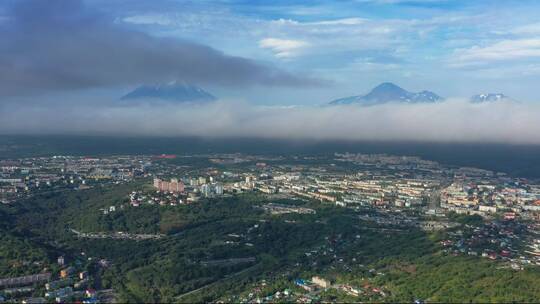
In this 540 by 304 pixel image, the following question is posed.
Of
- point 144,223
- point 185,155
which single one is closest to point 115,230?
point 144,223

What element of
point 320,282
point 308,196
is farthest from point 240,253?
point 308,196

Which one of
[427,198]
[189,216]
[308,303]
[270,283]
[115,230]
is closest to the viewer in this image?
[308,303]

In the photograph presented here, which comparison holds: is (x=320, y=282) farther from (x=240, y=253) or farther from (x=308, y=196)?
(x=308, y=196)

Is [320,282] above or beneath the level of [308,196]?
beneath

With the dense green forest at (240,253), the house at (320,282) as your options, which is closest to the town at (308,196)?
the house at (320,282)

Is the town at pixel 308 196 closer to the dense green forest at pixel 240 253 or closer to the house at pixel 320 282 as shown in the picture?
the house at pixel 320 282

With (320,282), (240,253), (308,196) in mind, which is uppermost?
(308,196)

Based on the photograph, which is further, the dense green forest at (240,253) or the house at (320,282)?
the house at (320,282)

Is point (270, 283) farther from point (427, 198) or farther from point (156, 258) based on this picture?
point (427, 198)

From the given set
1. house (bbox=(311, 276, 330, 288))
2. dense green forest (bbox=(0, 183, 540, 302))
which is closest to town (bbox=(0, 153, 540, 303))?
house (bbox=(311, 276, 330, 288))

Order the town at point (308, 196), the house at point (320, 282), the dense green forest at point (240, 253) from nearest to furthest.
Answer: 1. the dense green forest at point (240, 253)
2. the house at point (320, 282)
3. the town at point (308, 196)

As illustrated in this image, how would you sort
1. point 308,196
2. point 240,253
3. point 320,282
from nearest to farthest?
point 320,282, point 240,253, point 308,196
